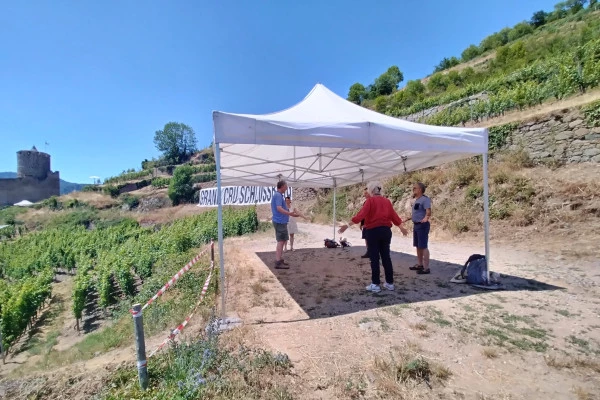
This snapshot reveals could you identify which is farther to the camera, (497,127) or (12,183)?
(12,183)

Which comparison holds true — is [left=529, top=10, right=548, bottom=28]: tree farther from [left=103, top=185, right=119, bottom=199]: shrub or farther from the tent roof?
[left=103, top=185, right=119, bottom=199]: shrub

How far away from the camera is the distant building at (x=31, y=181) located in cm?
5534

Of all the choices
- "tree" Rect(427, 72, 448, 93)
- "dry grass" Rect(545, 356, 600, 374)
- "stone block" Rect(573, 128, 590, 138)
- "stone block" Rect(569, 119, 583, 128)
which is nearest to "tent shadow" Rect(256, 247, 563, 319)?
"dry grass" Rect(545, 356, 600, 374)

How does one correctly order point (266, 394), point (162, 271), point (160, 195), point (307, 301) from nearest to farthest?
point (266, 394) → point (307, 301) → point (162, 271) → point (160, 195)

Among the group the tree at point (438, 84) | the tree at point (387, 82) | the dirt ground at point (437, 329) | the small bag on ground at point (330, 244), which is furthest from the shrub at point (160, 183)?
the dirt ground at point (437, 329)

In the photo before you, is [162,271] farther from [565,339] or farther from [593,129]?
[593,129]

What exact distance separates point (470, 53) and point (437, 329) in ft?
202

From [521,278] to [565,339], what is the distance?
2.22 meters

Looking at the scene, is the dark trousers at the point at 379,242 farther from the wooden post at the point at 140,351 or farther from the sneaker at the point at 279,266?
the wooden post at the point at 140,351

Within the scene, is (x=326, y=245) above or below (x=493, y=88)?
below

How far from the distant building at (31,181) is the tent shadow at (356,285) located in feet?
233

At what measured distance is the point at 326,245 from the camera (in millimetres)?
8445

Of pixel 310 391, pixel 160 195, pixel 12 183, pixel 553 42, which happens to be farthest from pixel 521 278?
pixel 12 183

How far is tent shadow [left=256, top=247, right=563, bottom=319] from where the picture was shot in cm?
388
